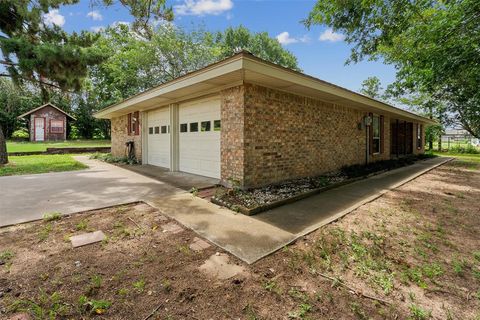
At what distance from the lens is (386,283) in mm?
2270

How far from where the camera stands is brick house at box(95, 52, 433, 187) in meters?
5.17

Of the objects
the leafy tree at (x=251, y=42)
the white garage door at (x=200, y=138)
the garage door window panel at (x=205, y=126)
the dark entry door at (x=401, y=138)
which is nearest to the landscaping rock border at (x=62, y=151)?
the white garage door at (x=200, y=138)

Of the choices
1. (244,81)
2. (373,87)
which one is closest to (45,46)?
(244,81)

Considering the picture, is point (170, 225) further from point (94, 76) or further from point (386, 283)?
point (94, 76)

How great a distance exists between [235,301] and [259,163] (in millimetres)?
3724

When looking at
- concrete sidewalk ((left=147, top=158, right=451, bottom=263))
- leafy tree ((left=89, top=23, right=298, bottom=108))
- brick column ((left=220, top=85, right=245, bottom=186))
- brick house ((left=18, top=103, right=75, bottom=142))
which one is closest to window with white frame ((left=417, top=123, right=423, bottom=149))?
concrete sidewalk ((left=147, top=158, right=451, bottom=263))

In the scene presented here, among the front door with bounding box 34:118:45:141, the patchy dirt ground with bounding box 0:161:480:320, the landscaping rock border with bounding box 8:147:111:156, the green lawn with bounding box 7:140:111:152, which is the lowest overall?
the patchy dirt ground with bounding box 0:161:480:320

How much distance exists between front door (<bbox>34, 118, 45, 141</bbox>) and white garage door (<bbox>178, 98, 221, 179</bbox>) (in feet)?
101

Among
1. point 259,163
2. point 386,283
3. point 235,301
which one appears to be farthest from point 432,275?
point 259,163

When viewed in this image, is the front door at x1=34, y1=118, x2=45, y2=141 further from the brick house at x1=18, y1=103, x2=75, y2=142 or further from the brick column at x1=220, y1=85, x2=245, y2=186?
the brick column at x1=220, y1=85, x2=245, y2=186

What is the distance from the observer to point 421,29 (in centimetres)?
714

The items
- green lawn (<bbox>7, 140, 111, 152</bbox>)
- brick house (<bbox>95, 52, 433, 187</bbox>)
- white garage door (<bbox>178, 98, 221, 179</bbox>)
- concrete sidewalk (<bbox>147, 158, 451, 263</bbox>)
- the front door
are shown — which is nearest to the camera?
concrete sidewalk (<bbox>147, 158, 451, 263</bbox>)

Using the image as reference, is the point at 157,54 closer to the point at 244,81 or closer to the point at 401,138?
the point at 244,81

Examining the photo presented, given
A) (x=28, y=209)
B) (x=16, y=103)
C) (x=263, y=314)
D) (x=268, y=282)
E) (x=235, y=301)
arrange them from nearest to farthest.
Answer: (x=263, y=314) → (x=235, y=301) → (x=268, y=282) → (x=28, y=209) → (x=16, y=103)
